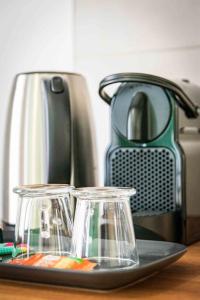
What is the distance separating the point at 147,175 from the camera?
90 cm

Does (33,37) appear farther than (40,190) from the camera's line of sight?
Yes

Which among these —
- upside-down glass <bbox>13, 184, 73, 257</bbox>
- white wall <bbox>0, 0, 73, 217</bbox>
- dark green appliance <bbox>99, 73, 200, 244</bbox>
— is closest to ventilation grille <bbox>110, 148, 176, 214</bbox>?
dark green appliance <bbox>99, 73, 200, 244</bbox>

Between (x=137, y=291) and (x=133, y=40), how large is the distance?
674mm

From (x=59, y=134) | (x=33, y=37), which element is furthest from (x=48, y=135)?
(x=33, y=37)

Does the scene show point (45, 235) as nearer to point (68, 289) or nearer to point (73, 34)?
point (68, 289)

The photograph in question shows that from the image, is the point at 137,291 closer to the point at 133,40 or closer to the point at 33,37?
the point at 133,40

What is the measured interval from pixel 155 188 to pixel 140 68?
0.35 meters

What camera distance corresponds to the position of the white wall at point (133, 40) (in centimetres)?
110

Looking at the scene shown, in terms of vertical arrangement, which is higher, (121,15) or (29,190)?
(121,15)

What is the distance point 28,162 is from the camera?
0.98 m

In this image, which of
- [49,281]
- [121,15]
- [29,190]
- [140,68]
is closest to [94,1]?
[121,15]

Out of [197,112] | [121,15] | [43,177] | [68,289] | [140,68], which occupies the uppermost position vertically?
[121,15]

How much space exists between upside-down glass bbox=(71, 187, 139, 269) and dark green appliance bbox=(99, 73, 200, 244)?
0.55 ft

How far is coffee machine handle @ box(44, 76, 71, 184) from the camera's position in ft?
3.12
